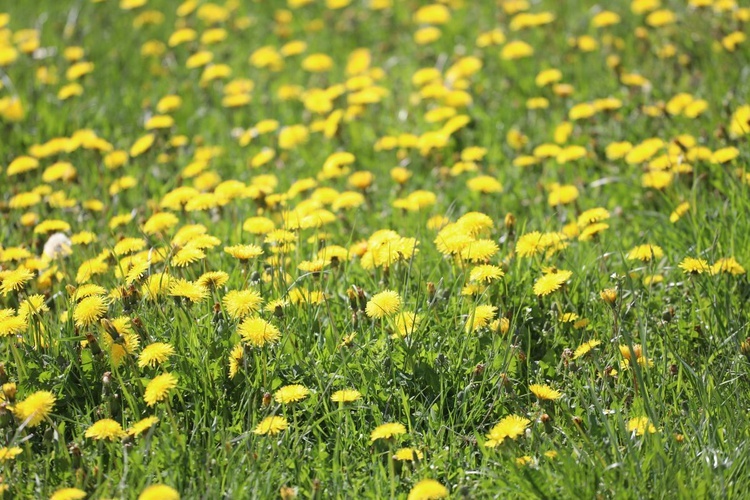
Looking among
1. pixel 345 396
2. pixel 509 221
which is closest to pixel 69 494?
pixel 345 396

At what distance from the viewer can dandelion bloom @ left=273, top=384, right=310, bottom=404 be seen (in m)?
2.45

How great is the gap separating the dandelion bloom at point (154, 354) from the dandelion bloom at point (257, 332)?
0.20 metres

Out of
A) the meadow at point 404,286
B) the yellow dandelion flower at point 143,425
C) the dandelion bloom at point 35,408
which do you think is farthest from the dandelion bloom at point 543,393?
the dandelion bloom at point 35,408

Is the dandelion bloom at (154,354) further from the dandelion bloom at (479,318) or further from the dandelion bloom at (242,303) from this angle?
the dandelion bloom at (479,318)

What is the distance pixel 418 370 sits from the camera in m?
2.67

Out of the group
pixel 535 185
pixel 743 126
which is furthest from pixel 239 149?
pixel 743 126

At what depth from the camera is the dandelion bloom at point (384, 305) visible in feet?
8.85

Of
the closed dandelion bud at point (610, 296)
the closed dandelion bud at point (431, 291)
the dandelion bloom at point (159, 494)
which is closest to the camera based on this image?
the dandelion bloom at point (159, 494)

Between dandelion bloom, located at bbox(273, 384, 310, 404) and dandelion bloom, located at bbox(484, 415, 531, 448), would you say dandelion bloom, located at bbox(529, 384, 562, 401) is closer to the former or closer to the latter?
dandelion bloom, located at bbox(484, 415, 531, 448)

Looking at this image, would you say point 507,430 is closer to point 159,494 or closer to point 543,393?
point 543,393

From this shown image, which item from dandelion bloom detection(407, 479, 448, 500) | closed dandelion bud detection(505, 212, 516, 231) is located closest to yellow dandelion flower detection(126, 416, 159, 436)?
dandelion bloom detection(407, 479, 448, 500)

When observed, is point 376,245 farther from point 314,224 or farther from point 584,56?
point 584,56

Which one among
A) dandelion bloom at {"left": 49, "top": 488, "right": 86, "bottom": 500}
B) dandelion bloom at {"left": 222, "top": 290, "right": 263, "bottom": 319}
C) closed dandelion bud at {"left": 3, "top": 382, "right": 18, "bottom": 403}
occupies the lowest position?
dandelion bloom at {"left": 49, "top": 488, "right": 86, "bottom": 500}

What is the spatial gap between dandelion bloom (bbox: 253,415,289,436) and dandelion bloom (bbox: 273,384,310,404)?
54mm
